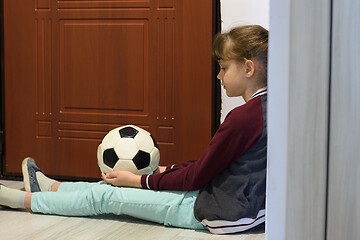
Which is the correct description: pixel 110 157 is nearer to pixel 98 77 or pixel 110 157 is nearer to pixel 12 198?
pixel 12 198

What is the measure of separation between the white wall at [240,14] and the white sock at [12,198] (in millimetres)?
1029

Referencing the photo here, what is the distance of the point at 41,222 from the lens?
7.25 ft

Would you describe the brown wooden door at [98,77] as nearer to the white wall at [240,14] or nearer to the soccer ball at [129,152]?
the white wall at [240,14]

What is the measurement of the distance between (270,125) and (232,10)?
1995 mm

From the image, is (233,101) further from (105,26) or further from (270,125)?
(270,125)

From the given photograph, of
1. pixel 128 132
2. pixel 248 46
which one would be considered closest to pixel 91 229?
pixel 128 132

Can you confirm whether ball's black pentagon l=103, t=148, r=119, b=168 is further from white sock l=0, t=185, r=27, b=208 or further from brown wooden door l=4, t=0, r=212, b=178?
brown wooden door l=4, t=0, r=212, b=178

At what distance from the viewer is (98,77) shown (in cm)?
300

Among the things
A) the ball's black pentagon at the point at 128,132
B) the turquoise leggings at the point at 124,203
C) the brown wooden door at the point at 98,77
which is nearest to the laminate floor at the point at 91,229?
the turquoise leggings at the point at 124,203

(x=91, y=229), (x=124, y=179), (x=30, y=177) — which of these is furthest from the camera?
(x=30, y=177)

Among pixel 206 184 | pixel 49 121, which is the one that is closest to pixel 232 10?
pixel 206 184

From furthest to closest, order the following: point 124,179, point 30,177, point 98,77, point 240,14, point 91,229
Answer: point 98,77
point 240,14
point 30,177
point 124,179
point 91,229

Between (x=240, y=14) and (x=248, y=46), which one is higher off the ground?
(x=240, y=14)

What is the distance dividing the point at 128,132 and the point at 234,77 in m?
0.49
